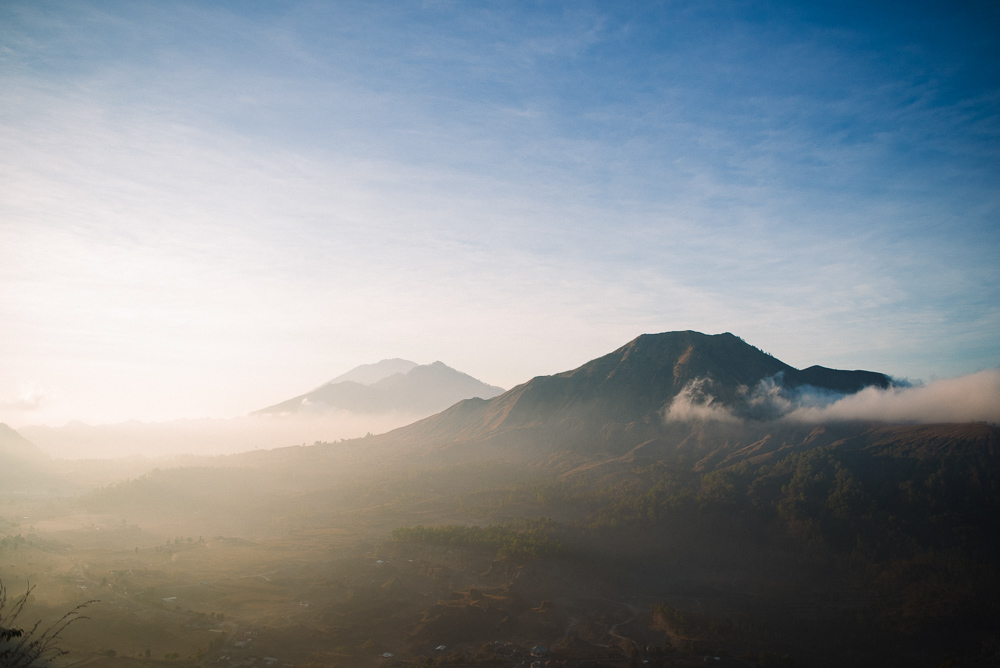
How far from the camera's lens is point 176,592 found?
55.9 m

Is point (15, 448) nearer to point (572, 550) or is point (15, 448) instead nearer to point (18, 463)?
point (18, 463)

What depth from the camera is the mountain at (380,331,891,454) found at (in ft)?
395

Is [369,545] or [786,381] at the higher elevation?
[786,381]

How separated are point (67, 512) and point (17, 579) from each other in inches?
2641

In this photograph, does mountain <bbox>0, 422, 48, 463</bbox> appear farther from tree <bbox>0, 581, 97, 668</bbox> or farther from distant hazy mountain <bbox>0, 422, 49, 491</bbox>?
tree <bbox>0, 581, 97, 668</bbox>

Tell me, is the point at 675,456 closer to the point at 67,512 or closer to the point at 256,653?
the point at 256,653

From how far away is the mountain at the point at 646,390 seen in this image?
120375mm

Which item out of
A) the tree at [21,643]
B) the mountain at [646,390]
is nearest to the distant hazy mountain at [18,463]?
the mountain at [646,390]

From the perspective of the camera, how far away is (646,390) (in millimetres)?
131625

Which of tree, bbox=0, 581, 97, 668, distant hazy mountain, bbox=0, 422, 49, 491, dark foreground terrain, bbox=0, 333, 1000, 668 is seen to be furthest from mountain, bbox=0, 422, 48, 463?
tree, bbox=0, 581, 97, 668

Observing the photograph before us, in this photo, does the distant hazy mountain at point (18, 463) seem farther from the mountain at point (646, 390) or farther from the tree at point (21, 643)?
the tree at point (21, 643)

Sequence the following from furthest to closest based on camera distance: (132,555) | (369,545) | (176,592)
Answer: (369,545) → (132,555) → (176,592)

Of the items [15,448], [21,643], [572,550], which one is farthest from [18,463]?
[21,643]

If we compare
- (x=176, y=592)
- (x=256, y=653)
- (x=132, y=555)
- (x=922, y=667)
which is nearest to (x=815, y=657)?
(x=922, y=667)
